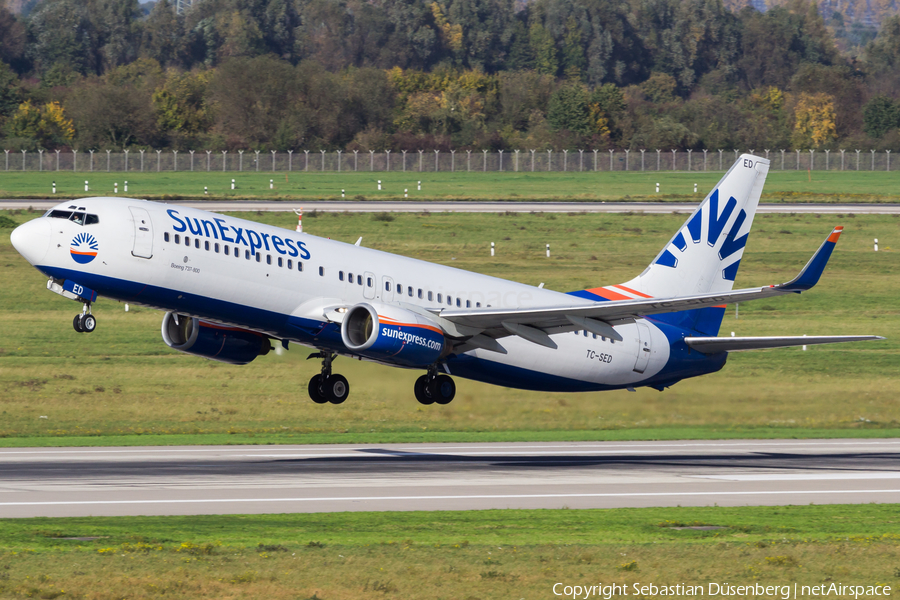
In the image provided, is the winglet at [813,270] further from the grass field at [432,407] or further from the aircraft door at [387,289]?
the grass field at [432,407]

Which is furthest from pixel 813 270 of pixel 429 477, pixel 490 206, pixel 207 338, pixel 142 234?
pixel 490 206

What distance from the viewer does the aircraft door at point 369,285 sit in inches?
1665

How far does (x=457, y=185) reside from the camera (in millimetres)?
136250

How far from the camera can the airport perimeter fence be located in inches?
5443

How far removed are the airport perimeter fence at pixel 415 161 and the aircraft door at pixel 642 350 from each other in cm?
9731

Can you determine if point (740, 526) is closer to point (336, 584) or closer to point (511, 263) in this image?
point (336, 584)

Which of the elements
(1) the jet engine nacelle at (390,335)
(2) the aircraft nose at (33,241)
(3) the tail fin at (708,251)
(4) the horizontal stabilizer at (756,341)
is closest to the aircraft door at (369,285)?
(1) the jet engine nacelle at (390,335)

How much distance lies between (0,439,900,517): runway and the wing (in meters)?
5.26

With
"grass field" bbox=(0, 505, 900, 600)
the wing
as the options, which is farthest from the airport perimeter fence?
"grass field" bbox=(0, 505, 900, 600)

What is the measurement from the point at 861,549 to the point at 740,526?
12.7ft

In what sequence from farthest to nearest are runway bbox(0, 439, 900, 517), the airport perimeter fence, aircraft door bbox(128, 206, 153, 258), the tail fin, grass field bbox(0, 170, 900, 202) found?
the airport perimeter fence → grass field bbox(0, 170, 900, 202) → the tail fin → aircraft door bbox(128, 206, 153, 258) → runway bbox(0, 439, 900, 517)

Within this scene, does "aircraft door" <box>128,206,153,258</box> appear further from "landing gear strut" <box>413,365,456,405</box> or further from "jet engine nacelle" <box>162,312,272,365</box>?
"landing gear strut" <box>413,365,456,405</box>

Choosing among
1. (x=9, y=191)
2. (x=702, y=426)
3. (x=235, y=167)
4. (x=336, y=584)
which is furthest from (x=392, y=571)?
(x=235, y=167)

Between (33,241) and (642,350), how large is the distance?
25390mm
